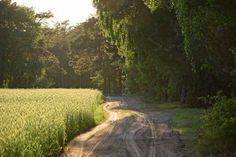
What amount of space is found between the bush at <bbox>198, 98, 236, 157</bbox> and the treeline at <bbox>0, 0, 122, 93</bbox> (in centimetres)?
4952

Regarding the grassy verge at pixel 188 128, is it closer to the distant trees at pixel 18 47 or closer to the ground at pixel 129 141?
the ground at pixel 129 141

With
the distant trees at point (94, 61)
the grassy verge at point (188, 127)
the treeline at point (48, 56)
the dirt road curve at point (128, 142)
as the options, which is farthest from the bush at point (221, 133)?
the distant trees at point (94, 61)

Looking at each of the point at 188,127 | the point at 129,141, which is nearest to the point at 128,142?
the point at 129,141

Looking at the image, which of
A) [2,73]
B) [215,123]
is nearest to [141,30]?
[215,123]

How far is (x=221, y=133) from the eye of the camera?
17.0 meters

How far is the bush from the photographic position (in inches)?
663

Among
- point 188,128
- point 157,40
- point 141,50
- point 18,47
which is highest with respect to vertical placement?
point 18,47

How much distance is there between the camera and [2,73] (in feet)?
272

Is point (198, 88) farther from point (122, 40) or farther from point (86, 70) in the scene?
point (86, 70)

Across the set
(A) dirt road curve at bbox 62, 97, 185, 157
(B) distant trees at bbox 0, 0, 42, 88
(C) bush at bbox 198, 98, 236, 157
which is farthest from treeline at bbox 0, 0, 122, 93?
(C) bush at bbox 198, 98, 236, 157

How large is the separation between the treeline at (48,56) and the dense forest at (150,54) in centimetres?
17

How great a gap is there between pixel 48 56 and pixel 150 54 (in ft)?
180

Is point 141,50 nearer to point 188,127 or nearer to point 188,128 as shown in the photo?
point 188,127

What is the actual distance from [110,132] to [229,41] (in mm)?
8510
